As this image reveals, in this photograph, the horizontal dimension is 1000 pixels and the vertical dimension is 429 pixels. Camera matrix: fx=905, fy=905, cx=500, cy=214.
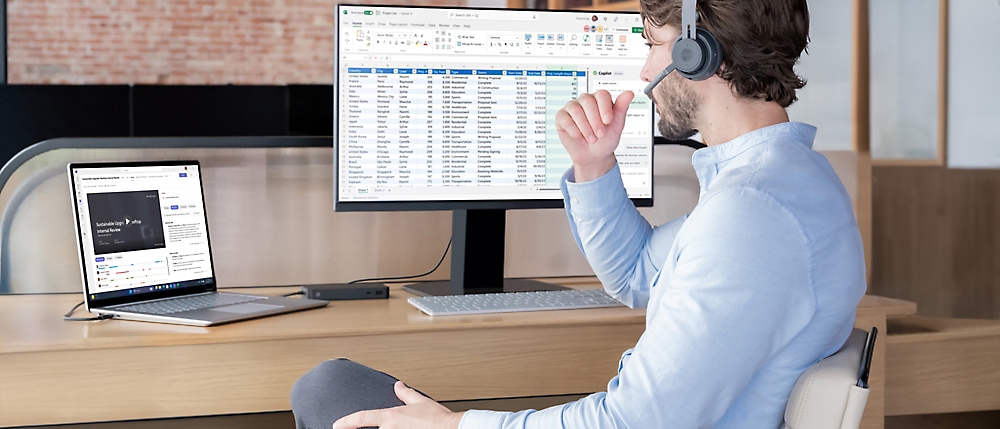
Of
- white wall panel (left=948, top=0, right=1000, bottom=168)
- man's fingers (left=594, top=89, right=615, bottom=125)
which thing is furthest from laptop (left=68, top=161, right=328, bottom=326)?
white wall panel (left=948, top=0, right=1000, bottom=168)

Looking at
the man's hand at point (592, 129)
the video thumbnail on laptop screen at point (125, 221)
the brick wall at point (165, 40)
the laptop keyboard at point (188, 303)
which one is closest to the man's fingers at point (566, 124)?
the man's hand at point (592, 129)

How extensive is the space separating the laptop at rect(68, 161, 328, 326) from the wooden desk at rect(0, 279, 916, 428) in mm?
64

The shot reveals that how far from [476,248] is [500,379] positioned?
0.38m

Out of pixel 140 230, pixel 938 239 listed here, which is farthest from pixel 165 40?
pixel 140 230

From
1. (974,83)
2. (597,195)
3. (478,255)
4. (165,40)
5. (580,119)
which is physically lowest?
(478,255)

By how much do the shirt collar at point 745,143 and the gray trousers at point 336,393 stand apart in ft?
1.57

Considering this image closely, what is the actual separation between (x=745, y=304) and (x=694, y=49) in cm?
29

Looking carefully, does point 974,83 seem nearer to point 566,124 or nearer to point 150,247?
point 566,124

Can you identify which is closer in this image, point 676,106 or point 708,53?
point 708,53

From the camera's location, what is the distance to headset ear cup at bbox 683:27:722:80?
36.8 inches

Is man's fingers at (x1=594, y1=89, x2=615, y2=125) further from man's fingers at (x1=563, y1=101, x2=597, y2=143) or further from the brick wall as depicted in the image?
the brick wall

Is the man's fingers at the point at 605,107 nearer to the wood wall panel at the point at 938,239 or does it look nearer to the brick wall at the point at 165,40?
the wood wall panel at the point at 938,239

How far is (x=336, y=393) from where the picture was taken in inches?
44.9

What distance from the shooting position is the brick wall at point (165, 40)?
6.29 m
